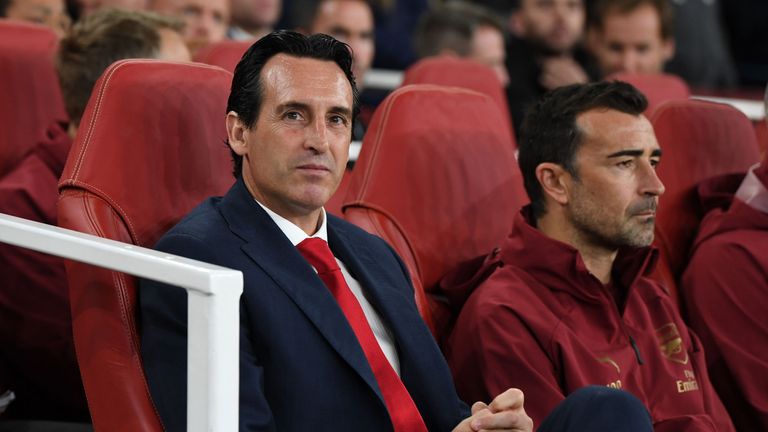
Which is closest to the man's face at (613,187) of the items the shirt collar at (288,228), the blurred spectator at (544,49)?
the shirt collar at (288,228)

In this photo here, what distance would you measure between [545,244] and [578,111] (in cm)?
29

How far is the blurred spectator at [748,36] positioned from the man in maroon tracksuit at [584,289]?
350 centimetres

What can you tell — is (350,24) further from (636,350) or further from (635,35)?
(636,350)

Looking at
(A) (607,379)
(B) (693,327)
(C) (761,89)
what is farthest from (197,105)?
(C) (761,89)

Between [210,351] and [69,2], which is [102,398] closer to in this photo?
[210,351]

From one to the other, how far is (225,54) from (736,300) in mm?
1178

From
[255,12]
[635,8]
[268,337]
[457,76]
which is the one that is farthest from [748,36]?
[268,337]

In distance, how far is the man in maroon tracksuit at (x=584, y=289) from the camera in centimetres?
197

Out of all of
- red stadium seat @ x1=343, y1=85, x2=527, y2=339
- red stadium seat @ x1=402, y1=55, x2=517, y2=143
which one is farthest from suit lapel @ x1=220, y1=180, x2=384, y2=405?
red stadium seat @ x1=402, y1=55, x2=517, y2=143

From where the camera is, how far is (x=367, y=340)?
177 centimetres

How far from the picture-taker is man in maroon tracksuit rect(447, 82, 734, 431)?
6.45 ft

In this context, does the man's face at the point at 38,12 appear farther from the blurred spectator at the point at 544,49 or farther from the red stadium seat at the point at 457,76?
the blurred spectator at the point at 544,49

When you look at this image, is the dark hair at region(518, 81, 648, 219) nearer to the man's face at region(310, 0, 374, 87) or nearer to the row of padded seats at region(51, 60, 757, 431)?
the row of padded seats at region(51, 60, 757, 431)

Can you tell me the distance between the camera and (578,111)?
2.21 m
